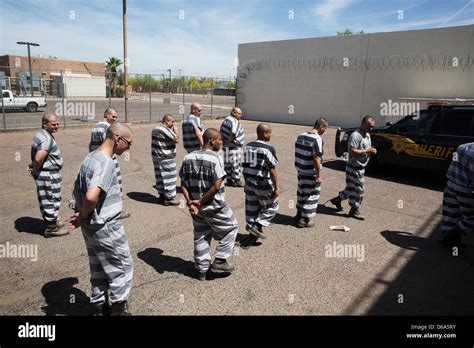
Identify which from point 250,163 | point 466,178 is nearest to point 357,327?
point 250,163

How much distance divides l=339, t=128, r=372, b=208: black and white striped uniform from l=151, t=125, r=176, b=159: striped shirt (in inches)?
128

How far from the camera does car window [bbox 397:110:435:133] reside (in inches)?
352

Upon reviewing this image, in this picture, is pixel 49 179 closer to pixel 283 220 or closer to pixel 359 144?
pixel 283 220

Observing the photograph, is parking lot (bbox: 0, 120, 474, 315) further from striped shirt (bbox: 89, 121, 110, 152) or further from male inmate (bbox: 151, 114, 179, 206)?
striped shirt (bbox: 89, 121, 110, 152)

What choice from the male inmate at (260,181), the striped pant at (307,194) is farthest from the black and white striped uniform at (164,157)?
the striped pant at (307,194)

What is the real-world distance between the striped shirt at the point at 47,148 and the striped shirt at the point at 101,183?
2.33 metres

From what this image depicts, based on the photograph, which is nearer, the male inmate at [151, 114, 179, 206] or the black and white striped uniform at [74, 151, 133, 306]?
the black and white striped uniform at [74, 151, 133, 306]

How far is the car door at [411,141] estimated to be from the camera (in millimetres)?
8852

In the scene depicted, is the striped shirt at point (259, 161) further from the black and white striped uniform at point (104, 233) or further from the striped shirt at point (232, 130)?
the striped shirt at point (232, 130)

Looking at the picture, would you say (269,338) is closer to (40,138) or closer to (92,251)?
(92,251)

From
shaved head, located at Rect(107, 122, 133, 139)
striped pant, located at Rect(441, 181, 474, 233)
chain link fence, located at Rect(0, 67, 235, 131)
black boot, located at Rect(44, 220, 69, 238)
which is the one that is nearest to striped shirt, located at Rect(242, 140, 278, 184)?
shaved head, located at Rect(107, 122, 133, 139)

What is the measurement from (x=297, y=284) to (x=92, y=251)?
2.33 meters

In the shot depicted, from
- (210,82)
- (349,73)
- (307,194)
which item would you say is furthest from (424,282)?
(210,82)

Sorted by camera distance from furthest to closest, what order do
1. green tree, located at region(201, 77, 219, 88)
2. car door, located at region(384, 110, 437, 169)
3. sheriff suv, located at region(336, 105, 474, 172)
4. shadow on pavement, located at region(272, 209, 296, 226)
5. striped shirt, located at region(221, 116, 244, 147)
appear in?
green tree, located at region(201, 77, 219, 88)
car door, located at region(384, 110, 437, 169)
sheriff suv, located at region(336, 105, 474, 172)
striped shirt, located at region(221, 116, 244, 147)
shadow on pavement, located at region(272, 209, 296, 226)
